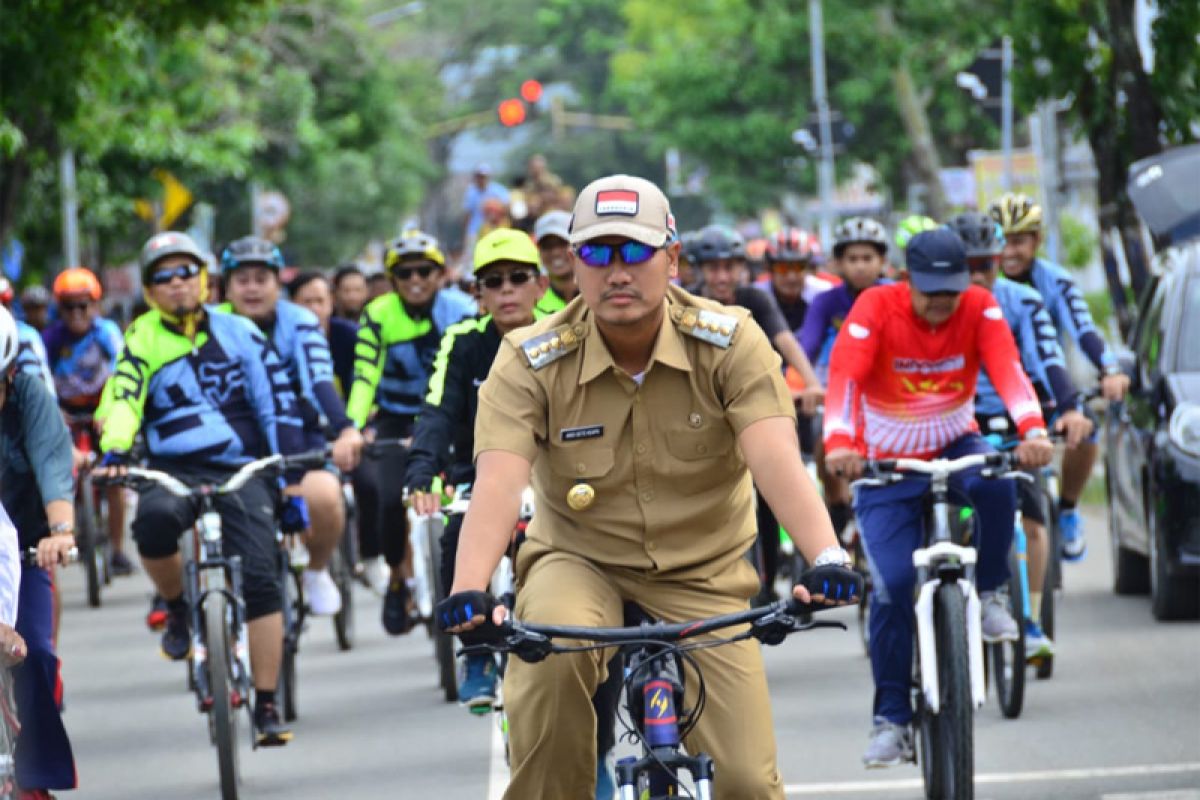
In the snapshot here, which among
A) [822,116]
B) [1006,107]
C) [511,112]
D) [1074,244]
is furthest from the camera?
[822,116]

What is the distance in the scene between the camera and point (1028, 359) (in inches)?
428

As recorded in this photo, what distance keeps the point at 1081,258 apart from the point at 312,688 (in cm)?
1817

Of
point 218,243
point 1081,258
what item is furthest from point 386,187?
point 1081,258

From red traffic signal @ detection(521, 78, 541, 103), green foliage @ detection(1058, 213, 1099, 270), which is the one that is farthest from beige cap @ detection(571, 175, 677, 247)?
red traffic signal @ detection(521, 78, 541, 103)

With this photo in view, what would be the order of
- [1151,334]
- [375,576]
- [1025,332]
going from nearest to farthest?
[1025,332], [1151,334], [375,576]

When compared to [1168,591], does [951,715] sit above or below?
above

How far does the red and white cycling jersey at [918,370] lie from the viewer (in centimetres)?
866

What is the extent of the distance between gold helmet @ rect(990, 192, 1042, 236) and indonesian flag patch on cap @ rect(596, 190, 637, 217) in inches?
252

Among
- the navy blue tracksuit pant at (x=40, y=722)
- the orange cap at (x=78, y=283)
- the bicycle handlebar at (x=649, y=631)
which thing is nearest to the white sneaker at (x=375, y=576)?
the orange cap at (x=78, y=283)

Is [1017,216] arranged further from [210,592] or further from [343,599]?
[343,599]

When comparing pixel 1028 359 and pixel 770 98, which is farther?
pixel 770 98

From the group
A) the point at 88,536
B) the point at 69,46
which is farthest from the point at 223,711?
the point at 69,46

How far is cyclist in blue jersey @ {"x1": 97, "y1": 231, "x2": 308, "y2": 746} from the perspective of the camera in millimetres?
9883

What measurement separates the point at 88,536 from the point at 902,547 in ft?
31.6
